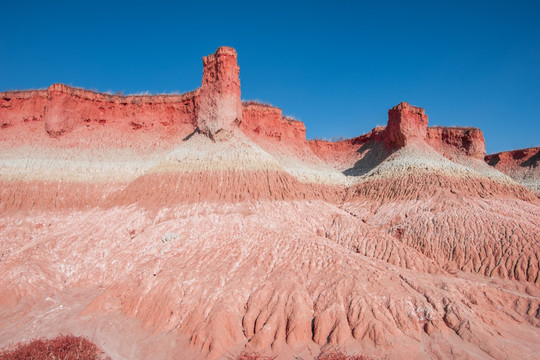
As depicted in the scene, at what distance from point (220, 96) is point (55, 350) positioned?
58.3ft

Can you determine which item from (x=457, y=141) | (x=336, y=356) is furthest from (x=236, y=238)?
(x=457, y=141)

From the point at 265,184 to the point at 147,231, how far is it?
283 inches

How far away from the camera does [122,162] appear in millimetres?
22891

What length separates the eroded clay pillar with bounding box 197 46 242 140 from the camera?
23594 millimetres

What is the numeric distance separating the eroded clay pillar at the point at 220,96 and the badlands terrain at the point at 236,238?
0.38ft

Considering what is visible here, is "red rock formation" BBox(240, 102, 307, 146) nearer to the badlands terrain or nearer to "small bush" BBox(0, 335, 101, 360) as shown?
the badlands terrain

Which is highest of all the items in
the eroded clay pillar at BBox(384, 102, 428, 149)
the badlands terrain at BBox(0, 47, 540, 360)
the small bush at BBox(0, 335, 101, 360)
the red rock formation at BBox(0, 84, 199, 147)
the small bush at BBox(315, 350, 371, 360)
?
the eroded clay pillar at BBox(384, 102, 428, 149)

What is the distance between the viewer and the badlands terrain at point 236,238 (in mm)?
10961

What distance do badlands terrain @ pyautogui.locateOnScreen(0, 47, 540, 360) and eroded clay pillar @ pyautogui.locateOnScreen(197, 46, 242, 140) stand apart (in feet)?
0.38

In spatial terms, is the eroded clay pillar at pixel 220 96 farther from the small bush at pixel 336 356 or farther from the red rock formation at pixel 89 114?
the small bush at pixel 336 356

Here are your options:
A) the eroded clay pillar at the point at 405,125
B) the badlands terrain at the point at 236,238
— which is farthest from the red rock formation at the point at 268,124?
the eroded clay pillar at the point at 405,125

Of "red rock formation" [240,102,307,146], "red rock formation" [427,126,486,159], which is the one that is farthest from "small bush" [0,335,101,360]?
"red rock formation" [427,126,486,159]

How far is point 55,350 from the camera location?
10.2 meters

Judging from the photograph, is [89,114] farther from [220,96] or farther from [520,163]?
[520,163]
